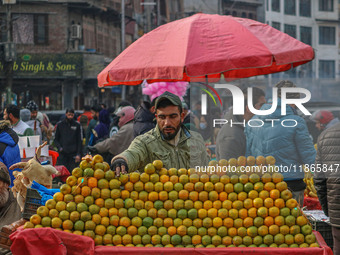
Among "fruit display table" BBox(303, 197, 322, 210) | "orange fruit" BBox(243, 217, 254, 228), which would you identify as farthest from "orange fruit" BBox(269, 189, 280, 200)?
"fruit display table" BBox(303, 197, 322, 210)

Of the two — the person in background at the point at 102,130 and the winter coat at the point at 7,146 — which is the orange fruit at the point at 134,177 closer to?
the winter coat at the point at 7,146

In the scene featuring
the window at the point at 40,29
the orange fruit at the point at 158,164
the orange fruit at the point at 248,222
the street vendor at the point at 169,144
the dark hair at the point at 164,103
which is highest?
the window at the point at 40,29

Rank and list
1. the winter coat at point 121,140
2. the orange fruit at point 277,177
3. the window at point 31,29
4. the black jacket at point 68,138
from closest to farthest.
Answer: the orange fruit at point 277,177, the winter coat at point 121,140, the black jacket at point 68,138, the window at point 31,29

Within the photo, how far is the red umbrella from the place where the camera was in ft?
21.7

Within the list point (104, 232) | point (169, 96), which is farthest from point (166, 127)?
point (104, 232)

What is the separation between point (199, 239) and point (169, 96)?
140 cm

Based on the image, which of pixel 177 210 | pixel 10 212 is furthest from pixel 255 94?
pixel 10 212

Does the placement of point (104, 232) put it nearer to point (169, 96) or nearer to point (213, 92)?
point (169, 96)

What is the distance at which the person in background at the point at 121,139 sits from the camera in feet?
33.3

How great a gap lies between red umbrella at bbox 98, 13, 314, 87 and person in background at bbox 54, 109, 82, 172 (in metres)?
7.24

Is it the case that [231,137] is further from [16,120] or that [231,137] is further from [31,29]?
[31,29]

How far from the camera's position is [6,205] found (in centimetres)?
667

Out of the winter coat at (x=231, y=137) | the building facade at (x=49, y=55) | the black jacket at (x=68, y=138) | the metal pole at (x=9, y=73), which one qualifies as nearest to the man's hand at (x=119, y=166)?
the winter coat at (x=231, y=137)

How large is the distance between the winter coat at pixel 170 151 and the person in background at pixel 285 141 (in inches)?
20.5
